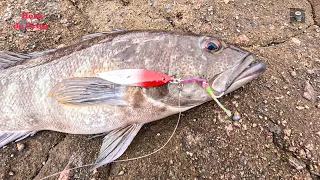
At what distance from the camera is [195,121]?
300 cm

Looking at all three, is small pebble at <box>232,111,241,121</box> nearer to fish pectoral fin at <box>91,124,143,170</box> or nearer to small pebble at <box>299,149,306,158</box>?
small pebble at <box>299,149,306,158</box>

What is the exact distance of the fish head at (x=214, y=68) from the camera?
276 cm

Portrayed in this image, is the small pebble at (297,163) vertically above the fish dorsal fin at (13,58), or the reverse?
the fish dorsal fin at (13,58)

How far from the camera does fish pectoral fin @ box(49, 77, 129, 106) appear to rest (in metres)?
2.79

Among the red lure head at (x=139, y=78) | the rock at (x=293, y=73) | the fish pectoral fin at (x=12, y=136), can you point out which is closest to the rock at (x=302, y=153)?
the rock at (x=293, y=73)

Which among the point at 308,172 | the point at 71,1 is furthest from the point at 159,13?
the point at 308,172

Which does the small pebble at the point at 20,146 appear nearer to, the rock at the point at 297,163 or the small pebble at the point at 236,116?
the small pebble at the point at 236,116

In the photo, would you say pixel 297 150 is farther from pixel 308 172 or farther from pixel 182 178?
pixel 182 178

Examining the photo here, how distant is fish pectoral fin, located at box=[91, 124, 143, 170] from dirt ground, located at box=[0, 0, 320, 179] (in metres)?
0.11

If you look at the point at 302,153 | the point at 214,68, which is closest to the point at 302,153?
the point at 302,153

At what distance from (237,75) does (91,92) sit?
1.37m

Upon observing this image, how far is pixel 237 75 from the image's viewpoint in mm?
2773

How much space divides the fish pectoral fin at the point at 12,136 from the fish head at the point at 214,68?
1.67 metres

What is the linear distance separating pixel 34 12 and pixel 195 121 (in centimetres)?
278
